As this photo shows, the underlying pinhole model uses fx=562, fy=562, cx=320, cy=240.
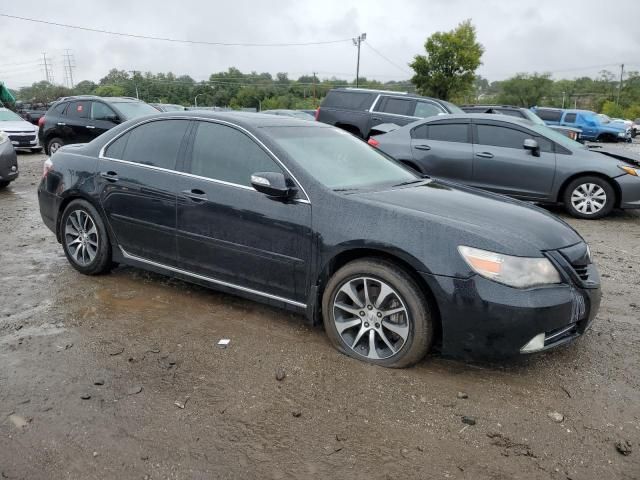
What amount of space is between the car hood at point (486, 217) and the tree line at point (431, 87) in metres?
24.5

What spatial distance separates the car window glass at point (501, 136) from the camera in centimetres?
846

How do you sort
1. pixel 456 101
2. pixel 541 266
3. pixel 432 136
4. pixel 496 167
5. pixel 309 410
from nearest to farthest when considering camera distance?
1. pixel 309 410
2. pixel 541 266
3. pixel 496 167
4. pixel 432 136
5. pixel 456 101

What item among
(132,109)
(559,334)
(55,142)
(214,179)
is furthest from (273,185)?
(55,142)

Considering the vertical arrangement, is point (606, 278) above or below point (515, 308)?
below

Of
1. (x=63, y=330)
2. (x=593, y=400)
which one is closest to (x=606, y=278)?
(x=593, y=400)

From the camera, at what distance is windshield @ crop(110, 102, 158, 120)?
1358cm

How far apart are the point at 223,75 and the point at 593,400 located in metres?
101

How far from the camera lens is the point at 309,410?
3.09 meters

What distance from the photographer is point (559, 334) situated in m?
3.37

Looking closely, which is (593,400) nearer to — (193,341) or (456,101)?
(193,341)

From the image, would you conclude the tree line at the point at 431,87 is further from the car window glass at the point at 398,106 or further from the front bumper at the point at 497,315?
the front bumper at the point at 497,315

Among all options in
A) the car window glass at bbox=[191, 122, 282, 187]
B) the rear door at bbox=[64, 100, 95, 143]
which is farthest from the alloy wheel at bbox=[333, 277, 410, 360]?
the rear door at bbox=[64, 100, 95, 143]

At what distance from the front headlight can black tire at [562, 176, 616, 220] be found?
224 inches

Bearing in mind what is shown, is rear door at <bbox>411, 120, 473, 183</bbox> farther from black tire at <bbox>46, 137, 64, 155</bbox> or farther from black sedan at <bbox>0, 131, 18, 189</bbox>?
black tire at <bbox>46, 137, 64, 155</bbox>
